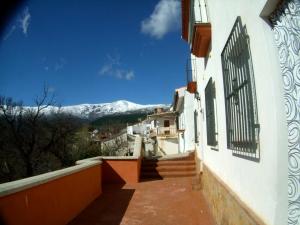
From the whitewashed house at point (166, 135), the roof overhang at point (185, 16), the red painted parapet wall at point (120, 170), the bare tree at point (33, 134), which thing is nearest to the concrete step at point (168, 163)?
the red painted parapet wall at point (120, 170)

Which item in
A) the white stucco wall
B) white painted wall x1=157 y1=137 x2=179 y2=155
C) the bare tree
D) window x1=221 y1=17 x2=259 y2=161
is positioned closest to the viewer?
the white stucco wall

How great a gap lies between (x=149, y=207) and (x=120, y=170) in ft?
13.8

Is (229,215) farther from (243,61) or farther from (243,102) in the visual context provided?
(243,61)

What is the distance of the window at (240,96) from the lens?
131 inches

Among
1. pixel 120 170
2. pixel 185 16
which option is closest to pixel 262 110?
pixel 120 170

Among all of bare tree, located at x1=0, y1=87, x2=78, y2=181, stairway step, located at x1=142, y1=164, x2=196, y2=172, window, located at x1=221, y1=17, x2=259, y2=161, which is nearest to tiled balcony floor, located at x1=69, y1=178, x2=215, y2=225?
stairway step, located at x1=142, y1=164, x2=196, y2=172

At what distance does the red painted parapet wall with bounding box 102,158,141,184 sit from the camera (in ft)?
40.3

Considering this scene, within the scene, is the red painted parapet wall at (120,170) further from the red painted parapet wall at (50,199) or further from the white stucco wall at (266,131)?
the white stucco wall at (266,131)

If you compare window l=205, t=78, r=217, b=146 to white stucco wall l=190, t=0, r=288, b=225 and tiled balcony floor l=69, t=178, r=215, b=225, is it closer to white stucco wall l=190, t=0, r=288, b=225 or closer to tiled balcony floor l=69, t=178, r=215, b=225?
tiled balcony floor l=69, t=178, r=215, b=225

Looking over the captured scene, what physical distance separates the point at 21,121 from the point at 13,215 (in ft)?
96.3

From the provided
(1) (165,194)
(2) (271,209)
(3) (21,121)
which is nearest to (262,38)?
(2) (271,209)

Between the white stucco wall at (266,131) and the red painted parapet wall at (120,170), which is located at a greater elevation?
the white stucco wall at (266,131)

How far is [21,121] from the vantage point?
31656 mm

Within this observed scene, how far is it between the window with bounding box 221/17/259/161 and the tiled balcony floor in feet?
10.5
